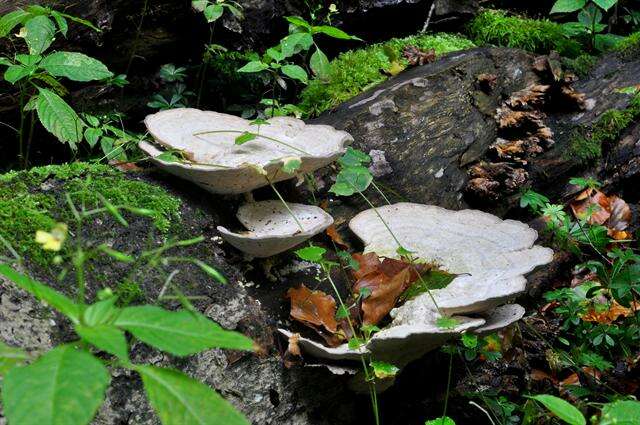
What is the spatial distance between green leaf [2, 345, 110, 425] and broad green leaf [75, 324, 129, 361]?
40 millimetres

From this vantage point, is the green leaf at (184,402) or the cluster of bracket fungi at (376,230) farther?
the cluster of bracket fungi at (376,230)

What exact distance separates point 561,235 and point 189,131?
90.4 inches

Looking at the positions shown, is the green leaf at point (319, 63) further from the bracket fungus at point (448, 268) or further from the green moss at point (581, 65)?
the green moss at point (581, 65)

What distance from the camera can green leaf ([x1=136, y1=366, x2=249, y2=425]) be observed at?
4.55ft

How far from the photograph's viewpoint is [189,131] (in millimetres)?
3305

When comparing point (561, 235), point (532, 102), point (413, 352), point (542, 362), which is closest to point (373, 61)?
point (532, 102)

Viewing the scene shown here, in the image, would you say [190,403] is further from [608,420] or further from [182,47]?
[182,47]

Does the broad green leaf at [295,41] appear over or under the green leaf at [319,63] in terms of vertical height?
over

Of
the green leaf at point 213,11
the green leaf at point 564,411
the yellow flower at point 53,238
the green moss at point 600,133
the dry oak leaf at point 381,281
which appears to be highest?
the yellow flower at point 53,238

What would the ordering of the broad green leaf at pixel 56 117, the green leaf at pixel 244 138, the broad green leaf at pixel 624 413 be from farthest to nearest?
the broad green leaf at pixel 56 117, the green leaf at pixel 244 138, the broad green leaf at pixel 624 413

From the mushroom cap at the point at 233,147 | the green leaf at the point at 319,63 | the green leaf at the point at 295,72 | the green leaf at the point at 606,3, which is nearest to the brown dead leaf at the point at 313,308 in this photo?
the mushroom cap at the point at 233,147

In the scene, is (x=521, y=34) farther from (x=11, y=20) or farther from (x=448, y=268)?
(x=11, y=20)

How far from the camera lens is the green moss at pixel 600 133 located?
4.54 meters

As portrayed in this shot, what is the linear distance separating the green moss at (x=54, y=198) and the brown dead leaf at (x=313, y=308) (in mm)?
669
